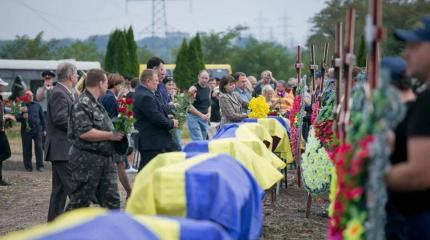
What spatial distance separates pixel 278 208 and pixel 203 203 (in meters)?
7.07

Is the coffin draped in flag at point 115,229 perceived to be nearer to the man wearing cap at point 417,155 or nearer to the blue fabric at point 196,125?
the man wearing cap at point 417,155

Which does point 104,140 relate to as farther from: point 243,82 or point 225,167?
point 243,82

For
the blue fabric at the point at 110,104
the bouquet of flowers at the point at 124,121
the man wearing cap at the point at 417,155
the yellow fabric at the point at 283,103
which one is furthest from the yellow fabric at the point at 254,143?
the yellow fabric at the point at 283,103

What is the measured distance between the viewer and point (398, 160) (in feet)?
16.8

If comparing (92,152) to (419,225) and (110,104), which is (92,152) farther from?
(419,225)

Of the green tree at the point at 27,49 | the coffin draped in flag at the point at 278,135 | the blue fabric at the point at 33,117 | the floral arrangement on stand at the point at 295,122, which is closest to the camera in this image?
the coffin draped in flag at the point at 278,135

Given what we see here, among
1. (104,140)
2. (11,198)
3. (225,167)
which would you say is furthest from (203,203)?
(11,198)

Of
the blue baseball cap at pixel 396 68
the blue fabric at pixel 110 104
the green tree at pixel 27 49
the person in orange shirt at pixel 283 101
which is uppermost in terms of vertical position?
the green tree at pixel 27 49

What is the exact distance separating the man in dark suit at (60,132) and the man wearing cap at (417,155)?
5392mm

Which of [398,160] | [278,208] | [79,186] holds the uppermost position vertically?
[398,160]

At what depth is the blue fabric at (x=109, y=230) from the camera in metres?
4.19

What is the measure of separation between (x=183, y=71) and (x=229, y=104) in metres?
25.5

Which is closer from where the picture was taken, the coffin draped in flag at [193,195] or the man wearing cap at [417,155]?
the man wearing cap at [417,155]

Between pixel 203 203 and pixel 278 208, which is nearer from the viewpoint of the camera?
pixel 203 203
